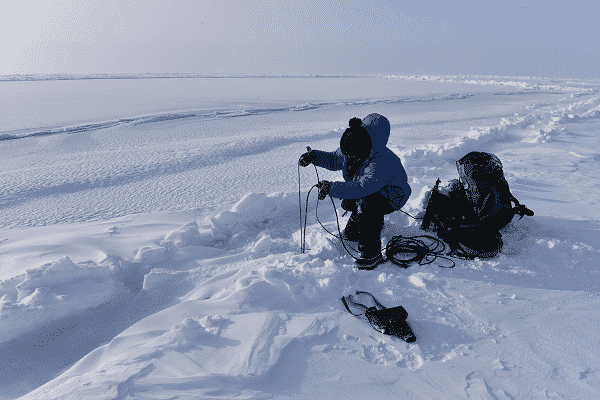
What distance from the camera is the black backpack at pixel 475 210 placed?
349 centimetres

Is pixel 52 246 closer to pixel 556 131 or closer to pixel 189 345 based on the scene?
pixel 189 345

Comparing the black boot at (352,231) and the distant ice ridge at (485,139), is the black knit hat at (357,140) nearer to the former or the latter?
the black boot at (352,231)

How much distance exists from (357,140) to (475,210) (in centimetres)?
156

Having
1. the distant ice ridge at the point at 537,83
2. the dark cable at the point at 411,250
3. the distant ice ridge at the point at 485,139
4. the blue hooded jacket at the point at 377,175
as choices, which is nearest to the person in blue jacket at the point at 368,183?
the blue hooded jacket at the point at 377,175

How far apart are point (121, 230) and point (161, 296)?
158 centimetres

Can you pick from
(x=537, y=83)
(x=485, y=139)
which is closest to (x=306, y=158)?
(x=485, y=139)

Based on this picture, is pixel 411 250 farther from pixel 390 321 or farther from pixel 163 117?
pixel 163 117

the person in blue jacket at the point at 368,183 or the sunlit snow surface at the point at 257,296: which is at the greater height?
the person in blue jacket at the point at 368,183

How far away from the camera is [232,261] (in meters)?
3.58

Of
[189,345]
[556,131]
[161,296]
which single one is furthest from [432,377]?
[556,131]

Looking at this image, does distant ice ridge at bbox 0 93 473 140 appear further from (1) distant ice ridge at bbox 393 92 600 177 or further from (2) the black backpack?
(2) the black backpack

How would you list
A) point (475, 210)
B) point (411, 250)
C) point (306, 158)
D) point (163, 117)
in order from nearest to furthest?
point (411, 250), point (475, 210), point (306, 158), point (163, 117)

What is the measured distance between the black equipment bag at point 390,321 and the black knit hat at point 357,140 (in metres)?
1.47

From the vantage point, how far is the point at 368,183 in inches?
128
